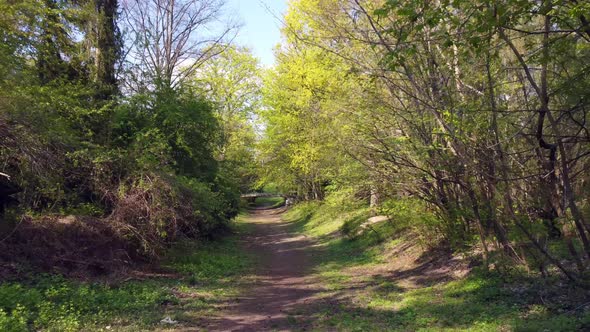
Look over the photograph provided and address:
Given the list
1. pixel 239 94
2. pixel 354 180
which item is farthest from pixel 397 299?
pixel 239 94

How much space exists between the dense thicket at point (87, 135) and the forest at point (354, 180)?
0.18ft

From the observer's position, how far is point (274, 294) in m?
10.7

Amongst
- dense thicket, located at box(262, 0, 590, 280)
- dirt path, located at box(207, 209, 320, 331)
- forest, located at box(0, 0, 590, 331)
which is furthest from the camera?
dirt path, located at box(207, 209, 320, 331)

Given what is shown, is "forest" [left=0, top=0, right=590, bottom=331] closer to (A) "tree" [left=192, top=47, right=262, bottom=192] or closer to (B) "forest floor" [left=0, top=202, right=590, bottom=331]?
(B) "forest floor" [left=0, top=202, right=590, bottom=331]

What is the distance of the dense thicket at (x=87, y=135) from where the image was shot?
972 cm

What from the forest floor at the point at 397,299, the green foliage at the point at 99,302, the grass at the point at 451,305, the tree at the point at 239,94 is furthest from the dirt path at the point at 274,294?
the tree at the point at 239,94

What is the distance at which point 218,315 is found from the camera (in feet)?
28.0

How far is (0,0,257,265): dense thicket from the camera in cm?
972

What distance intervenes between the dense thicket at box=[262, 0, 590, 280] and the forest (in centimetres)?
5

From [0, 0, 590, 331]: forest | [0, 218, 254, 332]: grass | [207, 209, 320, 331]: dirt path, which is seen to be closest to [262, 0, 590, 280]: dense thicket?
[0, 0, 590, 331]: forest

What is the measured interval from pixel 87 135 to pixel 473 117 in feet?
32.0

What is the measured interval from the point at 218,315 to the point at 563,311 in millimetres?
5620

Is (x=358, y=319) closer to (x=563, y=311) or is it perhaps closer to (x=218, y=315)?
(x=218, y=315)

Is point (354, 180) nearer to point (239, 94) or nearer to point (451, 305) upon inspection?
point (451, 305)
